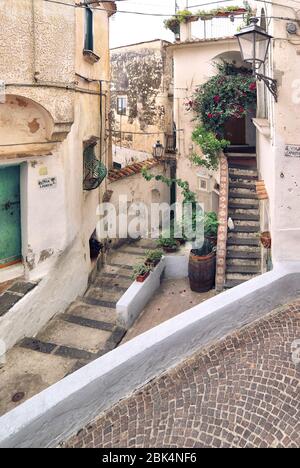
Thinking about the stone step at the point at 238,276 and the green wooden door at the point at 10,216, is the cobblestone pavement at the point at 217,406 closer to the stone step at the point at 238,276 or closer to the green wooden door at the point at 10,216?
the stone step at the point at 238,276

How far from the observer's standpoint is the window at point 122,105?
21503 mm

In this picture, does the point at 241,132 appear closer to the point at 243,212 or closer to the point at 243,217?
the point at 243,212

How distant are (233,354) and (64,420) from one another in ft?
7.28

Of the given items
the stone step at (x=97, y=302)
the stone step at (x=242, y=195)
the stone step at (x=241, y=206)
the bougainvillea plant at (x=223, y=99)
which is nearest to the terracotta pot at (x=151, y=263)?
the stone step at (x=97, y=302)

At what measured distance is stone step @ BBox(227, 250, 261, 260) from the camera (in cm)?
978

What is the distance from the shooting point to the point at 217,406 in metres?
4.14

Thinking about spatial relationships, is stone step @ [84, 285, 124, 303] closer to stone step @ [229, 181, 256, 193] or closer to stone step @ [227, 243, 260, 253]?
stone step @ [227, 243, 260, 253]

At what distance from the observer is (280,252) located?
6.50m

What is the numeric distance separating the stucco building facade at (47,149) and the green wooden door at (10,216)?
21 mm

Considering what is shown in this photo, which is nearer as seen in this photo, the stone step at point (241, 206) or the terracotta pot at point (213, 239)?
the terracotta pot at point (213, 239)

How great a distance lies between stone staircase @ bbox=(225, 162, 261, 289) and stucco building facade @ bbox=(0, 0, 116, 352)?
401 cm

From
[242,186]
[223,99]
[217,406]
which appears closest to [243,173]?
[242,186]
